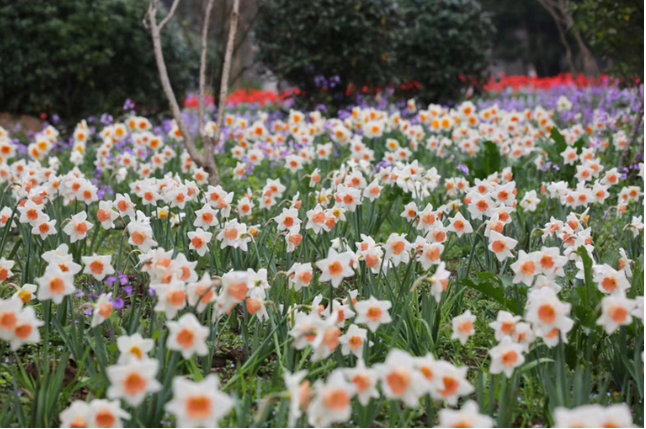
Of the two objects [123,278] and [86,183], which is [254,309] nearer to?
[123,278]

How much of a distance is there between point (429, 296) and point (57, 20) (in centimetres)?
713

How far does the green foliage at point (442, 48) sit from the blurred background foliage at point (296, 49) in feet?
0.05

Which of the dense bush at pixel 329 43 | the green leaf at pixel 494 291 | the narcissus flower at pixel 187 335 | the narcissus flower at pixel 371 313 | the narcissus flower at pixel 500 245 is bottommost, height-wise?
the narcissus flower at pixel 187 335

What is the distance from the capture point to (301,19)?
9250 millimetres

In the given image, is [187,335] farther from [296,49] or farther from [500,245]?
[296,49]

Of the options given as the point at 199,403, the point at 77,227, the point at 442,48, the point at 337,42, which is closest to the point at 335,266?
the point at 199,403

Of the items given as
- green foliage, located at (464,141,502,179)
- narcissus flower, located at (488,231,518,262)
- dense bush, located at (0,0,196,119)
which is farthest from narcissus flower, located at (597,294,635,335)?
dense bush, located at (0,0,196,119)

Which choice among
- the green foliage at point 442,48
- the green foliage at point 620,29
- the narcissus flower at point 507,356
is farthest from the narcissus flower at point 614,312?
the green foliage at point 442,48

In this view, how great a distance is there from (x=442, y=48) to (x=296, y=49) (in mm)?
2501

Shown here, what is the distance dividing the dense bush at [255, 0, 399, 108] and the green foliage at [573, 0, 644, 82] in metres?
2.85

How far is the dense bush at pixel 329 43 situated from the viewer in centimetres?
918

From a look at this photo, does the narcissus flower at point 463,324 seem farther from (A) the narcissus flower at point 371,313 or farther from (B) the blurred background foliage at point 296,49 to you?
(B) the blurred background foliage at point 296,49

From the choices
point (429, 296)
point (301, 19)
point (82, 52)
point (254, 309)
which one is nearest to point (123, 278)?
point (254, 309)

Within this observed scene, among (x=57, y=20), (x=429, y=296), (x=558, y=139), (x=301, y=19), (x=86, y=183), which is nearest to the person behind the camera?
(x=429, y=296)
